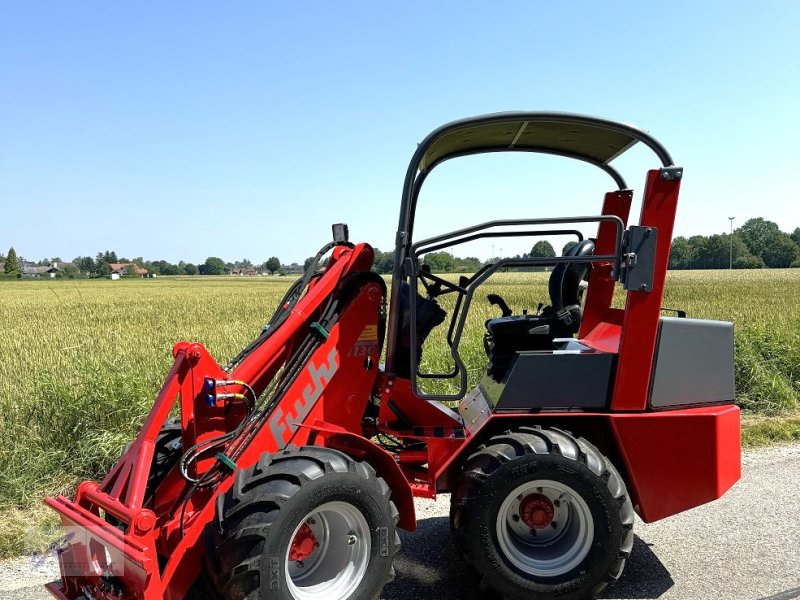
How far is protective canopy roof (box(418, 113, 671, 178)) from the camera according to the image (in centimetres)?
329

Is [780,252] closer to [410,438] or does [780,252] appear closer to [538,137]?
[538,137]

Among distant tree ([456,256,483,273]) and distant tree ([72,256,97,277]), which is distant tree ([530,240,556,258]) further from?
distant tree ([72,256,97,277])

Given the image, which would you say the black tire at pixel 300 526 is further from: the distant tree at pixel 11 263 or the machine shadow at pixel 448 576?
the distant tree at pixel 11 263

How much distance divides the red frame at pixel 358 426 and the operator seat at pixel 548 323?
0.44 metres

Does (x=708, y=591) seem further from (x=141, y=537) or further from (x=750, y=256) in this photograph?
(x=750, y=256)

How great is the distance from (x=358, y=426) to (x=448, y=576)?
101cm

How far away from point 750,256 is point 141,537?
294 ft

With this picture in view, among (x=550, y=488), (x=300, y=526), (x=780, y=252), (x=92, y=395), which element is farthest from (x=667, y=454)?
(x=780, y=252)

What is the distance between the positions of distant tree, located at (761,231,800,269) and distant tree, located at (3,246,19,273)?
10028 centimetres

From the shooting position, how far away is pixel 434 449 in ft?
11.6

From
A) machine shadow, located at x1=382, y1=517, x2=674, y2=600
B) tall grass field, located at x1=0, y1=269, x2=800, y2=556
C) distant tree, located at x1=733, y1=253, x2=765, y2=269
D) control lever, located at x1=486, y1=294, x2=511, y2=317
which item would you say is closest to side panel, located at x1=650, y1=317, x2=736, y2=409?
machine shadow, located at x1=382, y1=517, x2=674, y2=600

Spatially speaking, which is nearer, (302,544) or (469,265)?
(302,544)

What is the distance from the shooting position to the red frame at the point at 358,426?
9.57 feet

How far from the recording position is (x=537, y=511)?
3266mm
